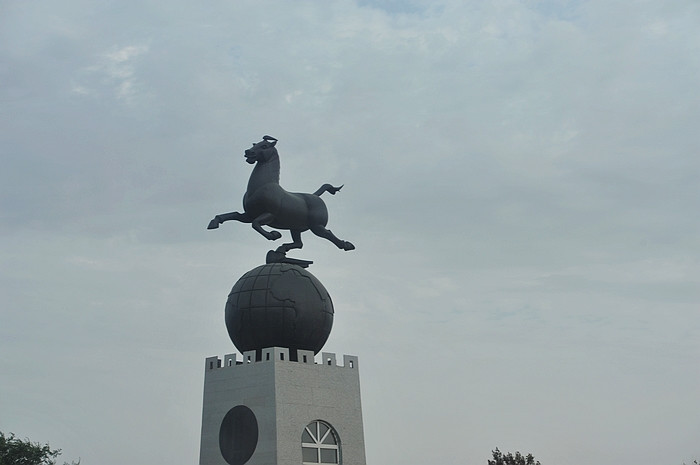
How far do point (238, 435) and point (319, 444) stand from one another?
2272 mm

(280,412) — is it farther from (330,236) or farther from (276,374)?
(330,236)

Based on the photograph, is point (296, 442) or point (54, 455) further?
point (54, 455)

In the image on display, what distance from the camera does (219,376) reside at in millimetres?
27641

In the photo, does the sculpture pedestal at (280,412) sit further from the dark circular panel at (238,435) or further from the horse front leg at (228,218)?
the horse front leg at (228,218)

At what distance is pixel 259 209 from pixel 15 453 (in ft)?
74.4

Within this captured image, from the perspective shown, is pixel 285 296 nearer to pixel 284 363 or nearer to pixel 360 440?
pixel 284 363


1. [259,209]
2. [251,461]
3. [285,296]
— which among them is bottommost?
[251,461]

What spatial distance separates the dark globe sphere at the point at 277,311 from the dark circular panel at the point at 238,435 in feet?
6.27

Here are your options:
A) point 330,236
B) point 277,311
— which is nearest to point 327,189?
point 330,236

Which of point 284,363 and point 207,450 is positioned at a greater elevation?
point 284,363

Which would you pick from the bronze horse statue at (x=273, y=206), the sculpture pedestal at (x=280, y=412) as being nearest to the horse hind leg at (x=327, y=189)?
the bronze horse statue at (x=273, y=206)

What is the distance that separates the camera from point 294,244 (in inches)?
1162

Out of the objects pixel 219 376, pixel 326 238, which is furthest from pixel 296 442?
pixel 326 238

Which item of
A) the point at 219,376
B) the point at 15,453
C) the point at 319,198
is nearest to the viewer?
the point at 219,376
